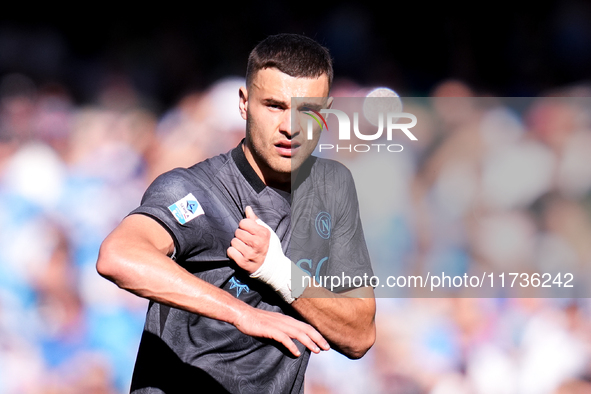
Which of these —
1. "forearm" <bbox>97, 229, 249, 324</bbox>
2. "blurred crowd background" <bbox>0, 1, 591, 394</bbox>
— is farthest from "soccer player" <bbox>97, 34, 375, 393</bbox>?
"blurred crowd background" <bbox>0, 1, 591, 394</bbox>

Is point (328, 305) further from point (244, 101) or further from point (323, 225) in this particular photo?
point (244, 101)

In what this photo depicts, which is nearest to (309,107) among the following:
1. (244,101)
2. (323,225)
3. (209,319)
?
(244,101)

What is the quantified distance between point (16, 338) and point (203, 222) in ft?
7.33

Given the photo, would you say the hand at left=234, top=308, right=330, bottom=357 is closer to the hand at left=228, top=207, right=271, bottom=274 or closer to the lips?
the hand at left=228, top=207, right=271, bottom=274

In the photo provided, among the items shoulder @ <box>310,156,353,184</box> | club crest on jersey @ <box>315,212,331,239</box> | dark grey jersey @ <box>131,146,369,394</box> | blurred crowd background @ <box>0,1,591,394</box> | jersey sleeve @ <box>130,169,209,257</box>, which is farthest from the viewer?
blurred crowd background @ <box>0,1,591,394</box>

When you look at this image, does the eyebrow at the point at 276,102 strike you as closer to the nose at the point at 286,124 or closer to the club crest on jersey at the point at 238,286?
the nose at the point at 286,124

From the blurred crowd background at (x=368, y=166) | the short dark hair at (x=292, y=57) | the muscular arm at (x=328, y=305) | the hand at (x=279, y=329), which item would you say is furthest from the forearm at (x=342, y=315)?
the blurred crowd background at (x=368, y=166)

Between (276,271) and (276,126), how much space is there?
53cm

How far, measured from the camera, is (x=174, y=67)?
3.51 m

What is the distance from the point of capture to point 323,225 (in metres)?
2.08

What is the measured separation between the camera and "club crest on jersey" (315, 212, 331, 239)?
206 centimetres

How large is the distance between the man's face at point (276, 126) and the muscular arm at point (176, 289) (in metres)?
0.61

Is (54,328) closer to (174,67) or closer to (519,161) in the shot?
(174,67)

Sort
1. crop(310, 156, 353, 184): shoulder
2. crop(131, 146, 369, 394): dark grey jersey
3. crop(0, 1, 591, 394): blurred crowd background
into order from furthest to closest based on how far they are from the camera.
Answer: crop(0, 1, 591, 394): blurred crowd background, crop(310, 156, 353, 184): shoulder, crop(131, 146, 369, 394): dark grey jersey
